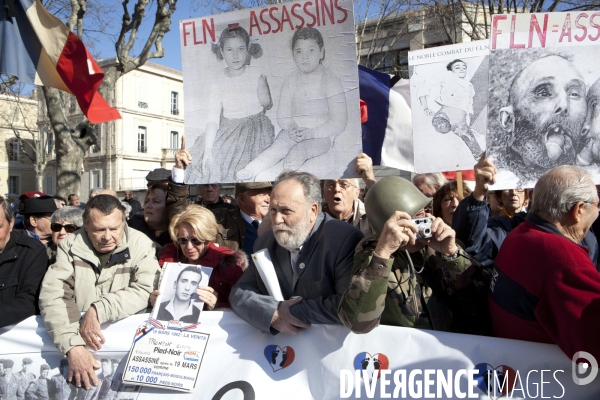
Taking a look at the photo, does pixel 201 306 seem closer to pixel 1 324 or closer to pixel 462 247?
pixel 1 324

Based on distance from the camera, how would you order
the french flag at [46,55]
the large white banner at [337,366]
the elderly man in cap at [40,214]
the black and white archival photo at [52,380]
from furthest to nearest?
1. the elderly man in cap at [40,214]
2. the french flag at [46,55]
3. the black and white archival photo at [52,380]
4. the large white banner at [337,366]

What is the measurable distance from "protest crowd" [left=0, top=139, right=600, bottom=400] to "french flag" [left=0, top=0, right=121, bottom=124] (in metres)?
1.74

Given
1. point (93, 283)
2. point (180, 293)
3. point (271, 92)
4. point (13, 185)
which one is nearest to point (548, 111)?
point (271, 92)

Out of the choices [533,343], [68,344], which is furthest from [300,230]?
[68,344]

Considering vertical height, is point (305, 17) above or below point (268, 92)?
above

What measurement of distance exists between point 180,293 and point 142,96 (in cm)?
4721

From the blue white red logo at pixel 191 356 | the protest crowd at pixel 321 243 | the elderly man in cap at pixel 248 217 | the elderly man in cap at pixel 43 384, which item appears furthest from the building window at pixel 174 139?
the blue white red logo at pixel 191 356

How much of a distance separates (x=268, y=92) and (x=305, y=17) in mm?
556

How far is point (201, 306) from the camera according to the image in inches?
120

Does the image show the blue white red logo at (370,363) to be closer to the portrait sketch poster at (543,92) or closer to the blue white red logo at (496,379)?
the blue white red logo at (496,379)

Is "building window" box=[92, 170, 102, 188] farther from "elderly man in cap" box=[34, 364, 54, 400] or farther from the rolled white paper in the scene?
the rolled white paper

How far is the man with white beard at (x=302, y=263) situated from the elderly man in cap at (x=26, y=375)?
1.35 meters

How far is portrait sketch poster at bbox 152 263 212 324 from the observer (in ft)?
9.98

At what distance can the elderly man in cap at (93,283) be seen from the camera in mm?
3064
